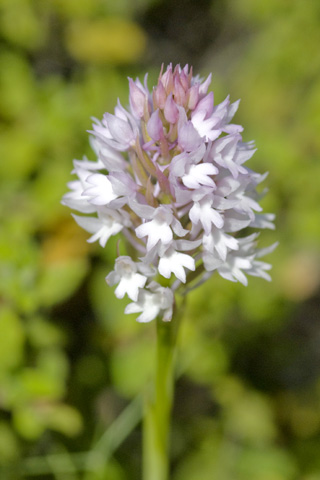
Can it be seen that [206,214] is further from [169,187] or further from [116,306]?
[116,306]

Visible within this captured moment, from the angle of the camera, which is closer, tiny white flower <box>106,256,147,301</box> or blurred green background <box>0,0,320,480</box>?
tiny white flower <box>106,256,147,301</box>

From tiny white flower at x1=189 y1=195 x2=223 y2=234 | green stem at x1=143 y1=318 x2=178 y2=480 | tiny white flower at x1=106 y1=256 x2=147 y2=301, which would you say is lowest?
green stem at x1=143 y1=318 x2=178 y2=480

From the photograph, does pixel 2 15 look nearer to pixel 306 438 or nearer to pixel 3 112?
pixel 3 112

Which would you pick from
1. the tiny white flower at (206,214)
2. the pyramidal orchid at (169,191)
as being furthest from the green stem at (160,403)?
the tiny white flower at (206,214)

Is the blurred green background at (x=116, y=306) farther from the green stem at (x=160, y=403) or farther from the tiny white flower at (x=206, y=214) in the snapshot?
the tiny white flower at (x=206, y=214)

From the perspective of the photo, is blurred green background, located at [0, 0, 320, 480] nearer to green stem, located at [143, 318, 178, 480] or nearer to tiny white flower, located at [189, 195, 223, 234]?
green stem, located at [143, 318, 178, 480]

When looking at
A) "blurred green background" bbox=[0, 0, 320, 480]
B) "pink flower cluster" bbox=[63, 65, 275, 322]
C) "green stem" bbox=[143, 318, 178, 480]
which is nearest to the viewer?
"pink flower cluster" bbox=[63, 65, 275, 322]

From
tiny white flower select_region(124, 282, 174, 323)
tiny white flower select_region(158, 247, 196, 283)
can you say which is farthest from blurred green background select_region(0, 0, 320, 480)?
tiny white flower select_region(158, 247, 196, 283)
